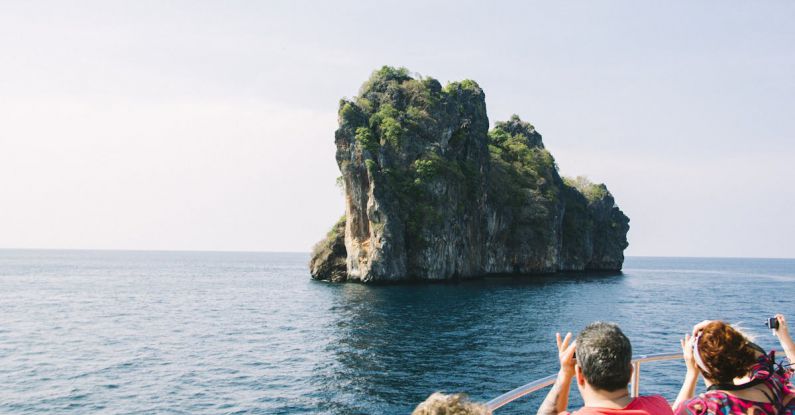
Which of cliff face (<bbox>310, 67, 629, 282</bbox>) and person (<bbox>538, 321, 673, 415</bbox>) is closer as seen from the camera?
person (<bbox>538, 321, 673, 415</bbox>)

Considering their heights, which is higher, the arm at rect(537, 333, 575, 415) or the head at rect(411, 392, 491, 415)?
the head at rect(411, 392, 491, 415)

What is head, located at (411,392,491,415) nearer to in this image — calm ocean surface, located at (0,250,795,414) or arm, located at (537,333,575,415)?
arm, located at (537,333,575,415)

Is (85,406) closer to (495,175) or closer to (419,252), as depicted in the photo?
(419,252)

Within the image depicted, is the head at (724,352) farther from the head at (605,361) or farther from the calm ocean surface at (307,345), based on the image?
the calm ocean surface at (307,345)

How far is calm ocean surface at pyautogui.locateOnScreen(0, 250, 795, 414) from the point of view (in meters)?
21.1

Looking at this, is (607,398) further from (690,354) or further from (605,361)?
(690,354)

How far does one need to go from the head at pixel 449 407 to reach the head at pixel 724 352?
1.88m

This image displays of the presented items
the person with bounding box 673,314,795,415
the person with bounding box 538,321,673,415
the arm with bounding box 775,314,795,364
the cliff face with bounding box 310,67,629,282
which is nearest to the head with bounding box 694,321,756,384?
the person with bounding box 673,314,795,415

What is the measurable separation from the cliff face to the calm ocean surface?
10.6 metres

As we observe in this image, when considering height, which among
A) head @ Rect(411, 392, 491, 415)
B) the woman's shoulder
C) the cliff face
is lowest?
the woman's shoulder

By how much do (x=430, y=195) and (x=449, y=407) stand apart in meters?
68.6

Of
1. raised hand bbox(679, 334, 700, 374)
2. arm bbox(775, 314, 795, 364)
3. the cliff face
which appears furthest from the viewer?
the cliff face

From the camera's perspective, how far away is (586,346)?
3.24 metres

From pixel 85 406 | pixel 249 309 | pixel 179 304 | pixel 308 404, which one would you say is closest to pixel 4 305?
pixel 179 304
